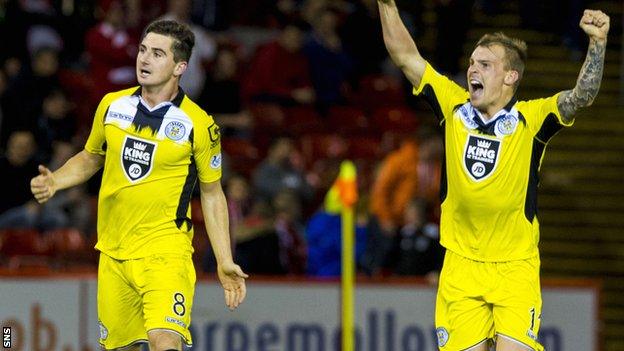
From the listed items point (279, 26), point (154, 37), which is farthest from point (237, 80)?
point (154, 37)

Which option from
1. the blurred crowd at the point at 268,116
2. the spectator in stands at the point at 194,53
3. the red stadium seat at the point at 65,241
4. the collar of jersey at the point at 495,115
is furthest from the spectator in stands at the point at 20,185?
the collar of jersey at the point at 495,115

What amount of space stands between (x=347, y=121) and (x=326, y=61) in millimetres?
753

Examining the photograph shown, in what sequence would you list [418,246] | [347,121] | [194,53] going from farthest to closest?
[347,121], [194,53], [418,246]

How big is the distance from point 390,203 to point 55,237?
3420 millimetres

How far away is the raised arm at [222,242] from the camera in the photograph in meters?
9.20

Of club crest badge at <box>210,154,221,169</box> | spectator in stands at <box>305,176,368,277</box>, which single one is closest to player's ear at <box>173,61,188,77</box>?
club crest badge at <box>210,154,221,169</box>

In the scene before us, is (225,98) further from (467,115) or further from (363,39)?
(467,115)

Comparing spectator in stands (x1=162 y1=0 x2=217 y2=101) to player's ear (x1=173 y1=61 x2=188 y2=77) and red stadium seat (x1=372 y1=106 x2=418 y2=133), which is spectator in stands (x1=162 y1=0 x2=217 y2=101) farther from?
player's ear (x1=173 y1=61 x2=188 y2=77)

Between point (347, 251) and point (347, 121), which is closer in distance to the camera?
point (347, 251)

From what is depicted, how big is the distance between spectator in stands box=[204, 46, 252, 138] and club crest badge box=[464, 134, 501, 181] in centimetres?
700

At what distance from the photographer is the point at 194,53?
1573cm

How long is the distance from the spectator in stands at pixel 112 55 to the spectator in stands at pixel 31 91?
46cm

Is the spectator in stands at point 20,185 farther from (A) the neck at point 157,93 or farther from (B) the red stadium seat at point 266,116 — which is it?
(A) the neck at point 157,93

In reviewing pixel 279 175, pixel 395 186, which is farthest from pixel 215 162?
pixel 395 186
